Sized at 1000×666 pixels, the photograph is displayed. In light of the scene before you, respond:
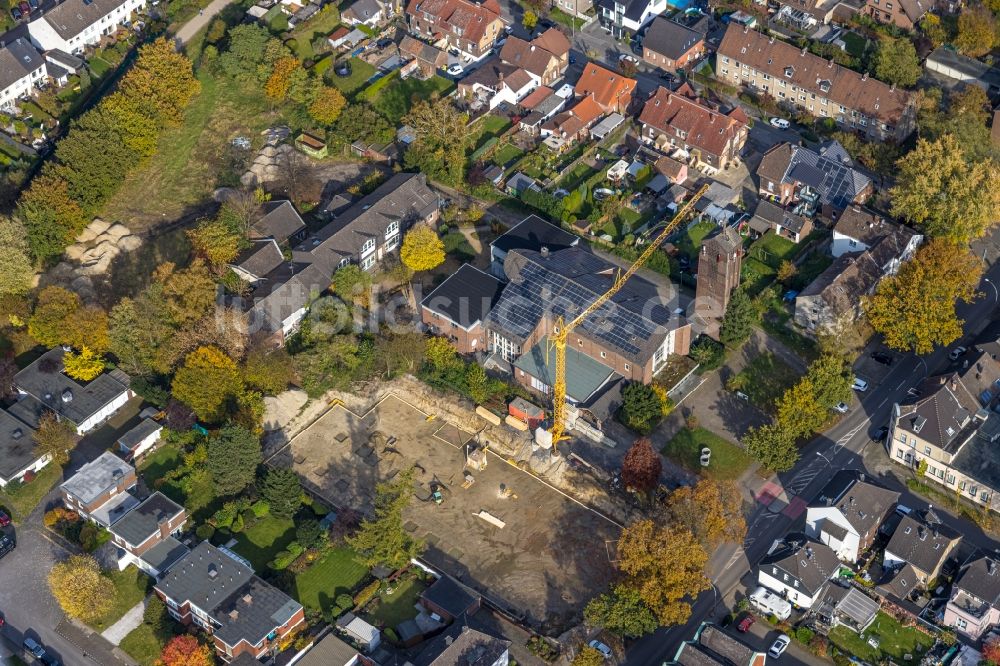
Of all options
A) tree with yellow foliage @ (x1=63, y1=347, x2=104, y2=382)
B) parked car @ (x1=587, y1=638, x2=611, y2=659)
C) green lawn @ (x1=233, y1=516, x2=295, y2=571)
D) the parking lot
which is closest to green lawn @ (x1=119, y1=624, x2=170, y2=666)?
green lawn @ (x1=233, y1=516, x2=295, y2=571)

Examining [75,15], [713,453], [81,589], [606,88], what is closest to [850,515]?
[713,453]

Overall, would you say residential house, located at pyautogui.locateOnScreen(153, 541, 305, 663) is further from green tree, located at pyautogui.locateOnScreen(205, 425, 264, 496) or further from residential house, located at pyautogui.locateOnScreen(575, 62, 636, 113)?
residential house, located at pyautogui.locateOnScreen(575, 62, 636, 113)

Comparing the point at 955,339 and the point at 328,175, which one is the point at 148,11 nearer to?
the point at 328,175

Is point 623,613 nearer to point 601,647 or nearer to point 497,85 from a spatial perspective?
point 601,647

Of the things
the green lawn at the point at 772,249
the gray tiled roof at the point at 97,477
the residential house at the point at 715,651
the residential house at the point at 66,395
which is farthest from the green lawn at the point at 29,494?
the green lawn at the point at 772,249

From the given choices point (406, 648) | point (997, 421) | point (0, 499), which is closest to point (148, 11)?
point (0, 499)

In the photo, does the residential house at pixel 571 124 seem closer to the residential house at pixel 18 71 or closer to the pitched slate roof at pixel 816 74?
the pitched slate roof at pixel 816 74
